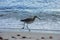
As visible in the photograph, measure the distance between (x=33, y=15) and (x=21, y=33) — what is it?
0.79 feet

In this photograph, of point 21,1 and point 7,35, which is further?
point 21,1

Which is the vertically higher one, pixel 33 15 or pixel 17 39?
pixel 33 15

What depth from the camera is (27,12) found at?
62.4 inches

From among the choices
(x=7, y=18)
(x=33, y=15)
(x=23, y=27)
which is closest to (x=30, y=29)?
(x=23, y=27)

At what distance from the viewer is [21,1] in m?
1.62

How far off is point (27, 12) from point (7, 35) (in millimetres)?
316

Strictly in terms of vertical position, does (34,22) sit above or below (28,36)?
above

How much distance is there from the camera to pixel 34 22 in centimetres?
150

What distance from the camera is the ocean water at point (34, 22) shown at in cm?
143

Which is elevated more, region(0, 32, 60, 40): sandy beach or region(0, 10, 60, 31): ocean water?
region(0, 10, 60, 31): ocean water

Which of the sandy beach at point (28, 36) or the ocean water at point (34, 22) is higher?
the ocean water at point (34, 22)

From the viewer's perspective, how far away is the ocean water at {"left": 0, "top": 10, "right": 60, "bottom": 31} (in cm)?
143

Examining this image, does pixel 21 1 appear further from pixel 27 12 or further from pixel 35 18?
pixel 35 18

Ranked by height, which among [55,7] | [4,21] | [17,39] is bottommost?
[17,39]
